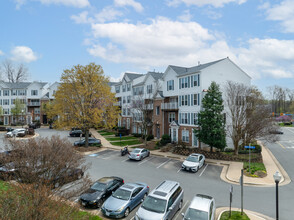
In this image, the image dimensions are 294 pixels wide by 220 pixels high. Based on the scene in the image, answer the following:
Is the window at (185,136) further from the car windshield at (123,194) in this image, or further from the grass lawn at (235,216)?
the car windshield at (123,194)

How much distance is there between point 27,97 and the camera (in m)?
66.1

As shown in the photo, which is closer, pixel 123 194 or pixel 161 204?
pixel 161 204

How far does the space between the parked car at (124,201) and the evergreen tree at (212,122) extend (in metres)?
14.3

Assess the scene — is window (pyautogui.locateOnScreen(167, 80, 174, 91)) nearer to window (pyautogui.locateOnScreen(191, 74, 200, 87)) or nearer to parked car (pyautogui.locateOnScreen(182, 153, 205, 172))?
window (pyautogui.locateOnScreen(191, 74, 200, 87))

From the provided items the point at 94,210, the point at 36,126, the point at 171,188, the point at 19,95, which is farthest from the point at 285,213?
the point at 19,95

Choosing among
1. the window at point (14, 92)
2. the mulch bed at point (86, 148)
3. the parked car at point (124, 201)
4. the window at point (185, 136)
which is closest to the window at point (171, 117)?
the window at point (185, 136)

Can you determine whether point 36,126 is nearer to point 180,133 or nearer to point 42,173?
point 180,133

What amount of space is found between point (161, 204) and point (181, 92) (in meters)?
23.3

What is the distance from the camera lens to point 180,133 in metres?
33.5

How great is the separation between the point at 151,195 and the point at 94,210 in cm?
374

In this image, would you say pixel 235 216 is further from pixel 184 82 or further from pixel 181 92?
pixel 184 82

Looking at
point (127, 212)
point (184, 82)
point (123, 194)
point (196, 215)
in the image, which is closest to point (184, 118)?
point (184, 82)

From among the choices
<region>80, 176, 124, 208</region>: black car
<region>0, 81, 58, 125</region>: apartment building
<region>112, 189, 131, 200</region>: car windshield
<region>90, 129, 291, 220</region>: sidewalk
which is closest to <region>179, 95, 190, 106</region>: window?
<region>90, 129, 291, 220</region>: sidewalk

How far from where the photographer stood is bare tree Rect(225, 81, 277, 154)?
→ 25.6 meters
